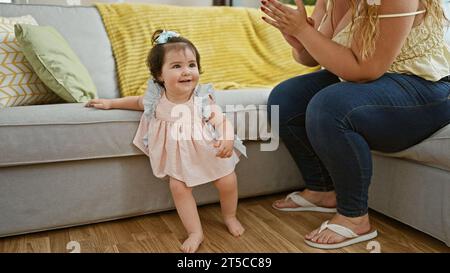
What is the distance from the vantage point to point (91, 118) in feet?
3.89

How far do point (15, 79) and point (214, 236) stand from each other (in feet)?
2.70

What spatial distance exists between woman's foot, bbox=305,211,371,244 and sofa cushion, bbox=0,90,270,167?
0.60m

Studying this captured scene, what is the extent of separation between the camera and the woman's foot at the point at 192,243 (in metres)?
1.15

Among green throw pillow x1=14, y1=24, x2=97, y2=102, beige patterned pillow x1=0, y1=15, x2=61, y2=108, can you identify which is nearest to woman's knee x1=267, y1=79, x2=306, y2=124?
green throw pillow x1=14, y1=24, x2=97, y2=102

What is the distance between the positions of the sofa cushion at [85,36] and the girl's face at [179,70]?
22.0 inches

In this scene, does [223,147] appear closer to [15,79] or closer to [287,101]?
[287,101]

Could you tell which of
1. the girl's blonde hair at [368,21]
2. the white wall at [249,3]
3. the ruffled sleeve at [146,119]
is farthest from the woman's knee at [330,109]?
the white wall at [249,3]

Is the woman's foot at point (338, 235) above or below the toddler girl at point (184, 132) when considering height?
below

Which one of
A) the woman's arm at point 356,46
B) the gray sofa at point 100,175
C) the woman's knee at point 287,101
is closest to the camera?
the woman's arm at point 356,46

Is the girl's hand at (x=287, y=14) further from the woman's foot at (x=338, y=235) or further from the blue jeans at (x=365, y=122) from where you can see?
the woman's foot at (x=338, y=235)

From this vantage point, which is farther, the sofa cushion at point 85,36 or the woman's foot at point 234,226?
the sofa cushion at point 85,36

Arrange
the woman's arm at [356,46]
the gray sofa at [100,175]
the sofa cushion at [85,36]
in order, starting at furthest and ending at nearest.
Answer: the sofa cushion at [85,36], the gray sofa at [100,175], the woman's arm at [356,46]
